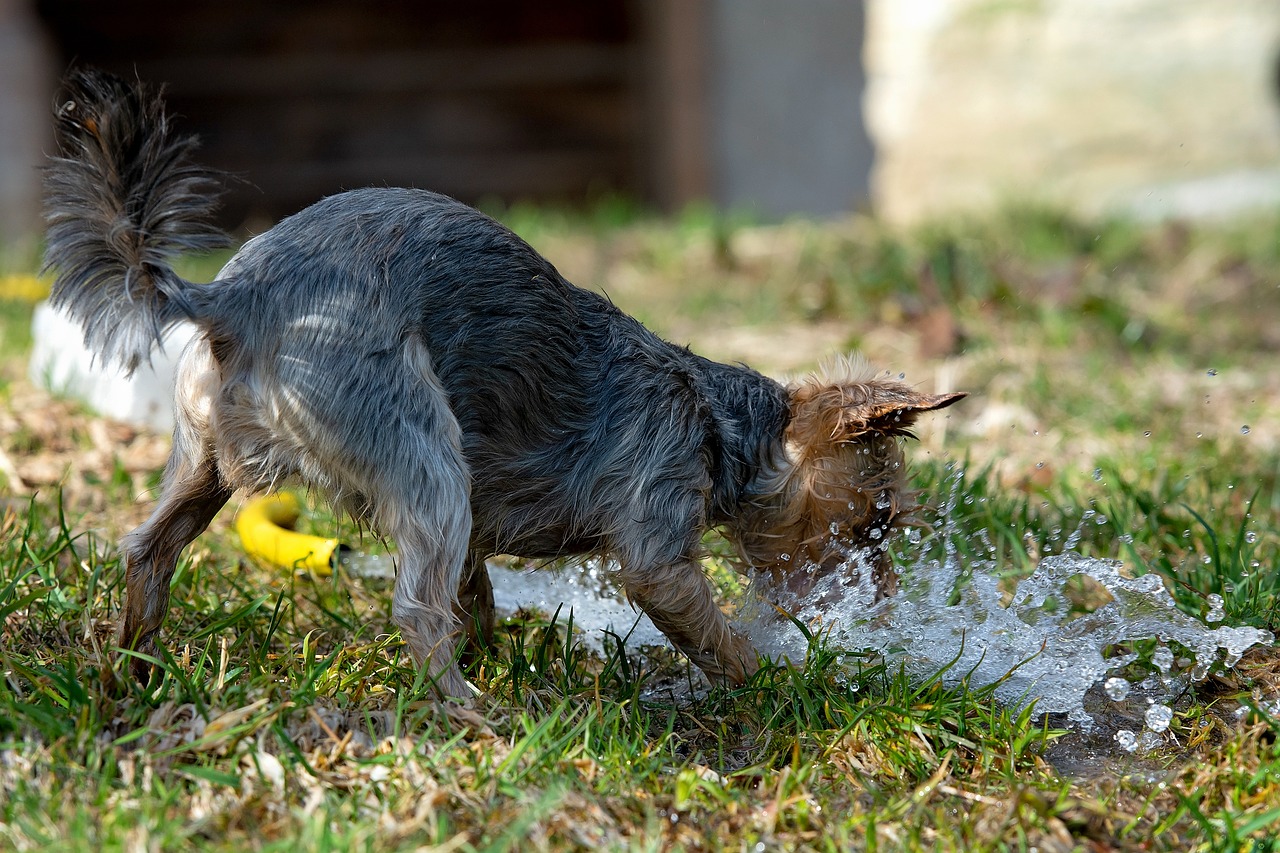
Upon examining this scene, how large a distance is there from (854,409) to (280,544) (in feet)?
5.40

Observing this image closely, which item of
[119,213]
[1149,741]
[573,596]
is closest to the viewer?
[119,213]

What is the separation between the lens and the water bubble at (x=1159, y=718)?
3045 millimetres

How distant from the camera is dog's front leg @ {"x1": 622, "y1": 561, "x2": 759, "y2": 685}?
3023 mm

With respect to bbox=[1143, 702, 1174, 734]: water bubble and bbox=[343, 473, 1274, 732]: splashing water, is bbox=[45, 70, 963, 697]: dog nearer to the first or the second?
bbox=[343, 473, 1274, 732]: splashing water

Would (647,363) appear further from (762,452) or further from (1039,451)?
(1039,451)

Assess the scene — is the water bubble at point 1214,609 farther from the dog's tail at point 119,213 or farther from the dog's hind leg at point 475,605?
the dog's tail at point 119,213

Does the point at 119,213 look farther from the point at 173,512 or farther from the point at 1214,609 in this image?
the point at 1214,609

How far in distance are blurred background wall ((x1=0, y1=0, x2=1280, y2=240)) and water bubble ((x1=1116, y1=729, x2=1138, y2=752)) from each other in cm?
606

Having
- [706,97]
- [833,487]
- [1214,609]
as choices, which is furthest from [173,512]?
[706,97]

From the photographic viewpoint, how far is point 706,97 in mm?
10297

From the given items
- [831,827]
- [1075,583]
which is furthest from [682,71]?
[831,827]

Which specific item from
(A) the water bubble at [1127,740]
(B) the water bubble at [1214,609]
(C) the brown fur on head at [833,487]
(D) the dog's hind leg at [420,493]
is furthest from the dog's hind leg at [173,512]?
(B) the water bubble at [1214,609]

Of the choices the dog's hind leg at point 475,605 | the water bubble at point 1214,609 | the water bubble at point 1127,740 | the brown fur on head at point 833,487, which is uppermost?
the brown fur on head at point 833,487

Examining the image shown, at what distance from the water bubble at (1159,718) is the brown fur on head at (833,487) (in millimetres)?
699
